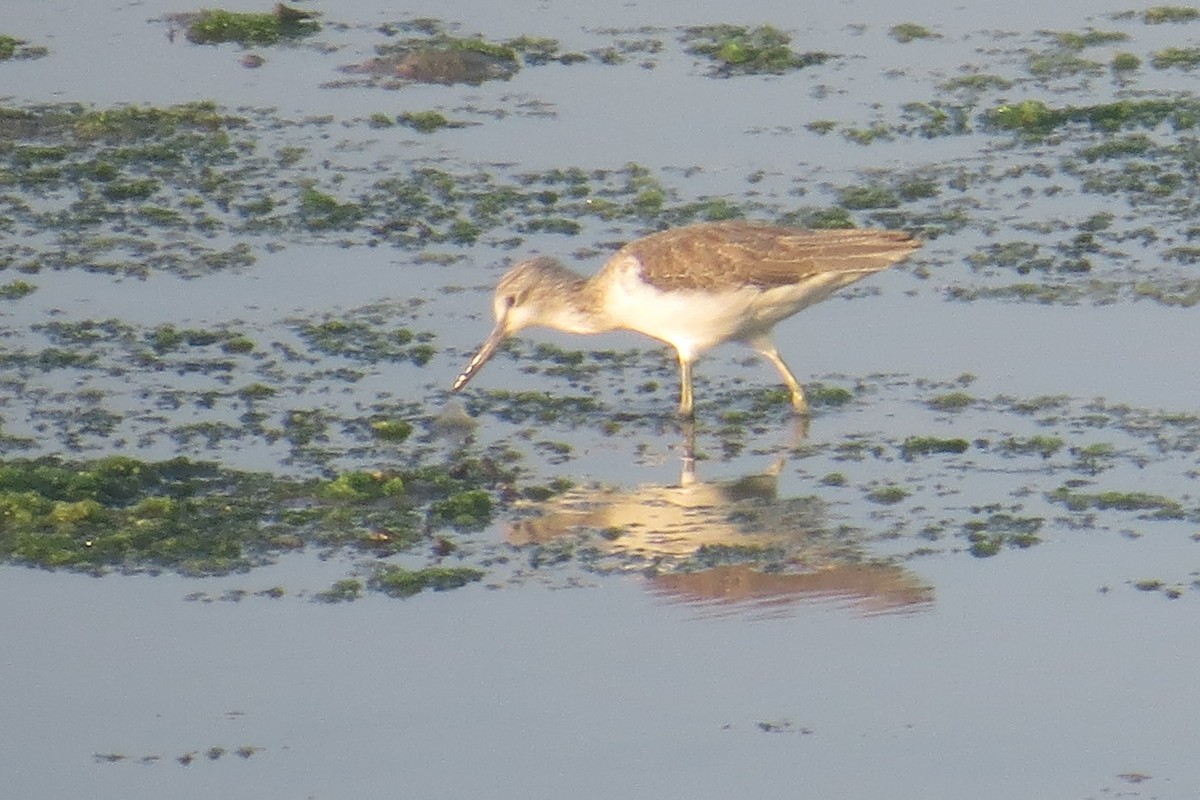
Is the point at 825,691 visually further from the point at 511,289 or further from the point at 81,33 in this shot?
the point at 81,33

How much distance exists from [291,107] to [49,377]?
13.4 feet

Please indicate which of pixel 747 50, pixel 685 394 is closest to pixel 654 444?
pixel 685 394

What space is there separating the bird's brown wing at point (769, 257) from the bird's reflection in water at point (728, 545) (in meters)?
0.90

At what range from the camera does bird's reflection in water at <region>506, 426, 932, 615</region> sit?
724 centimetres

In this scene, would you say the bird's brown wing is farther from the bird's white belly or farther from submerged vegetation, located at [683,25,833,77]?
submerged vegetation, located at [683,25,833,77]

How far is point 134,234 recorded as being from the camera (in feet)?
35.6

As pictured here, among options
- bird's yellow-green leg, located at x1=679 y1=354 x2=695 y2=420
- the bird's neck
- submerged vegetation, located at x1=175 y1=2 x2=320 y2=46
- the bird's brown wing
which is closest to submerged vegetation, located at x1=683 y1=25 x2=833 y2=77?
submerged vegetation, located at x1=175 y1=2 x2=320 y2=46

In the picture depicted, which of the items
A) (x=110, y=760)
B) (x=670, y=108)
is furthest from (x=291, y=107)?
(x=110, y=760)

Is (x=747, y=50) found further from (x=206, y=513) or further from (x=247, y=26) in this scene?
(x=206, y=513)

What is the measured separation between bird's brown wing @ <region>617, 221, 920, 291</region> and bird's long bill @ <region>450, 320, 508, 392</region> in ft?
2.12

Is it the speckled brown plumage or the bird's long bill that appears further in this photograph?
the bird's long bill

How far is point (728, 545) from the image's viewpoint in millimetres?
7641

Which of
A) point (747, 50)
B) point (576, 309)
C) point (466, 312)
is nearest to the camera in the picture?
point (576, 309)

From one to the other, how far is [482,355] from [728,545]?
6.30ft
